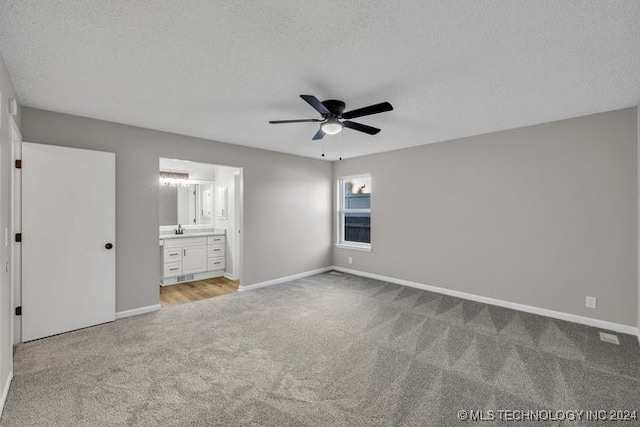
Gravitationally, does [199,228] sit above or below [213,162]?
below

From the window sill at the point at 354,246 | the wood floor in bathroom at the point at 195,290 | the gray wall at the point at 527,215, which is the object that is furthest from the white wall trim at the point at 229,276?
the gray wall at the point at 527,215

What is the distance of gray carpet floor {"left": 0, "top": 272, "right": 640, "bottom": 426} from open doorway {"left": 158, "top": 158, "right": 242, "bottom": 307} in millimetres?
1667

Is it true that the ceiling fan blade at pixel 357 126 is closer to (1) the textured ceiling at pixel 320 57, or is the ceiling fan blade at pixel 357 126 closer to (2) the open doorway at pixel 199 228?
(1) the textured ceiling at pixel 320 57

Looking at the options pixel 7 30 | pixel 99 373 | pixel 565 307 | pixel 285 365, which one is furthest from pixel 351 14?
pixel 565 307

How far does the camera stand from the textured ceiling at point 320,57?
166 cm

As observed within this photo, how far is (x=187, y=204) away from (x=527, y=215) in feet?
20.0

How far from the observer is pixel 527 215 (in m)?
3.82

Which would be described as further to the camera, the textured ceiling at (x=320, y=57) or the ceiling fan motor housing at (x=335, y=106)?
the ceiling fan motor housing at (x=335, y=106)

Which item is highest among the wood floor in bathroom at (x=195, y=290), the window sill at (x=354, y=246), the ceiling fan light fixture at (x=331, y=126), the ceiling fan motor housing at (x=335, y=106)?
the ceiling fan motor housing at (x=335, y=106)

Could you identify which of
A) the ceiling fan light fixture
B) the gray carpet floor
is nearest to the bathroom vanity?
the gray carpet floor

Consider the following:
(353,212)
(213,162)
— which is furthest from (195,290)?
(353,212)

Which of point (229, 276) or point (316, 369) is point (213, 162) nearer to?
point (229, 276)

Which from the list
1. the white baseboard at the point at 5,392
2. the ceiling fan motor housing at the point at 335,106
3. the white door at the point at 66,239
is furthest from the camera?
the white door at the point at 66,239

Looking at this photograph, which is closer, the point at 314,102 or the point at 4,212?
the point at 4,212
